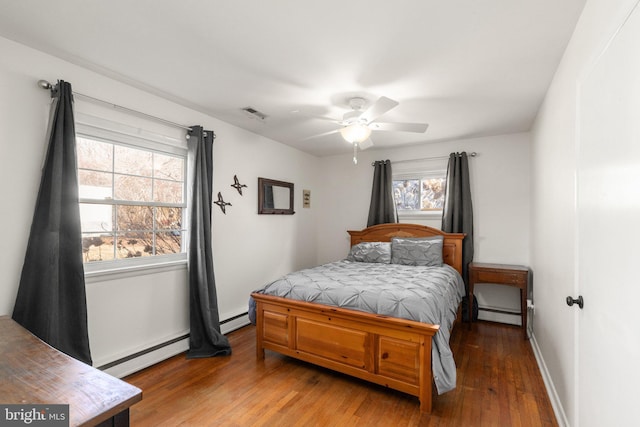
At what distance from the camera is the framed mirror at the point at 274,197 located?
397cm

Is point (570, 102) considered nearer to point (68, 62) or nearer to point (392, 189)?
point (392, 189)

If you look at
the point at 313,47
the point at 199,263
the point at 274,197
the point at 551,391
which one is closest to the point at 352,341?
the point at 551,391

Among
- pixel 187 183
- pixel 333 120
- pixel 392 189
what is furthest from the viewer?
pixel 392 189

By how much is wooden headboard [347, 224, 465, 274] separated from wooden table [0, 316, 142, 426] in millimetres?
3783

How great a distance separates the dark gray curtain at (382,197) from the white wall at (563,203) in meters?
1.98

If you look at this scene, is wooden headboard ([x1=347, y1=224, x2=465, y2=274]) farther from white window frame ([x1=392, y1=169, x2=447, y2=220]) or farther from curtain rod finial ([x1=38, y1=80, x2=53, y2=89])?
curtain rod finial ([x1=38, y1=80, x2=53, y2=89])

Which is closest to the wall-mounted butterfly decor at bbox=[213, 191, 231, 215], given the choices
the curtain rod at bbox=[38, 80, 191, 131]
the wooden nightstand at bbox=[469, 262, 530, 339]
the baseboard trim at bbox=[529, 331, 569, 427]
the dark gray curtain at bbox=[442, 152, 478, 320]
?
the curtain rod at bbox=[38, 80, 191, 131]

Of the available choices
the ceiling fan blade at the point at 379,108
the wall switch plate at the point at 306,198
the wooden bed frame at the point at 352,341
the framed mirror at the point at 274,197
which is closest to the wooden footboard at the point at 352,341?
the wooden bed frame at the point at 352,341

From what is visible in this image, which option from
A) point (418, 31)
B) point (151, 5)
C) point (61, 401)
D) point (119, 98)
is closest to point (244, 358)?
point (61, 401)

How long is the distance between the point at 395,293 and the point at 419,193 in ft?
8.02

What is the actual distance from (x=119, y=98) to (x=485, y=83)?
2990 mm

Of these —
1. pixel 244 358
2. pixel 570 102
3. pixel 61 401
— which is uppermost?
pixel 570 102

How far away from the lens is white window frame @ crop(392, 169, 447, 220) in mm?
4297

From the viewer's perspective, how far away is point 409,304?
7.32 feet
